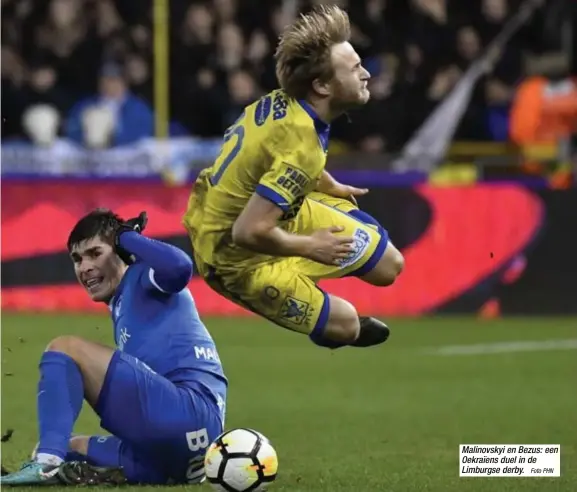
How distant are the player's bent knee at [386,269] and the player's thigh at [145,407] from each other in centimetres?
129

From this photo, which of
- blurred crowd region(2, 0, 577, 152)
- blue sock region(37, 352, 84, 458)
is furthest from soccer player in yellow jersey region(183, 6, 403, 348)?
blurred crowd region(2, 0, 577, 152)

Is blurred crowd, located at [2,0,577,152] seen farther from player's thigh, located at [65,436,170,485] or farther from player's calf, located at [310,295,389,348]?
player's thigh, located at [65,436,170,485]

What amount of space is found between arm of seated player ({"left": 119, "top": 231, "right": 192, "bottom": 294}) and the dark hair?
14 centimetres

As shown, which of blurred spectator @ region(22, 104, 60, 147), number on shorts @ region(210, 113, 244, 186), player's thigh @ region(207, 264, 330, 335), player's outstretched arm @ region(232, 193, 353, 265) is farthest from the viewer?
blurred spectator @ region(22, 104, 60, 147)

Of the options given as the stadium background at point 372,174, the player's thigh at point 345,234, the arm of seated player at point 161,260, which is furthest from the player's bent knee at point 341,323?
the stadium background at point 372,174

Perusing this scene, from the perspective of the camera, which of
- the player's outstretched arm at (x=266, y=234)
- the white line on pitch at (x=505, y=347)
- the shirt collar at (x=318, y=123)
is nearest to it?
the player's outstretched arm at (x=266, y=234)

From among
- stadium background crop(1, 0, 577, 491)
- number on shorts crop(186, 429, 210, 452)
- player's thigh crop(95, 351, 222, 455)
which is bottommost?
number on shorts crop(186, 429, 210, 452)

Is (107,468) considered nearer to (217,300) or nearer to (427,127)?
(217,300)

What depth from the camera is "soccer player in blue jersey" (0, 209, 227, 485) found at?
6.71 meters

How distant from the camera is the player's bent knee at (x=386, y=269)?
7.68m

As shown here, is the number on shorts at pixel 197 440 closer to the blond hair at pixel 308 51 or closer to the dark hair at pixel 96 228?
the dark hair at pixel 96 228

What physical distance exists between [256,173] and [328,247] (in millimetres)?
488

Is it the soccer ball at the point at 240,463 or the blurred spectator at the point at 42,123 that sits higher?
the blurred spectator at the point at 42,123

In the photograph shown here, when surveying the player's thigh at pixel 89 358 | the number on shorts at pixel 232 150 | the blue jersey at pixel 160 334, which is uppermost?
the number on shorts at pixel 232 150
